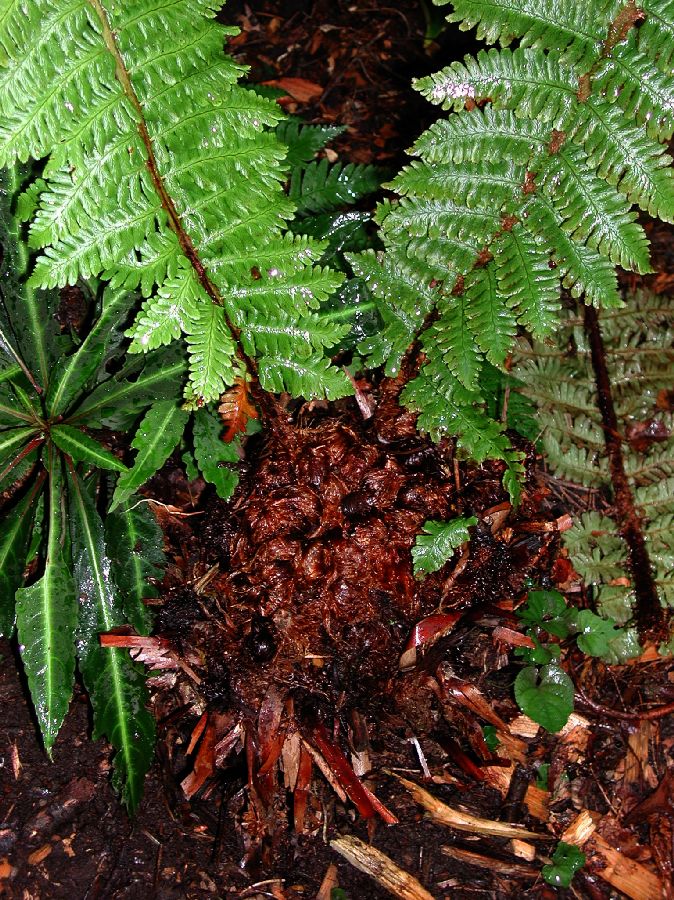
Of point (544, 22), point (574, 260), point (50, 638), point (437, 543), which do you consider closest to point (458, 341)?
point (574, 260)

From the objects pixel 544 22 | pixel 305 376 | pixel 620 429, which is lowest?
pixel 620 429

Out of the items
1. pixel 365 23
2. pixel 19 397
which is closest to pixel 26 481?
pixel 19 397

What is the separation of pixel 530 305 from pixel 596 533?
1.20 m

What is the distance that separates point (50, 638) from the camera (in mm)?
2246

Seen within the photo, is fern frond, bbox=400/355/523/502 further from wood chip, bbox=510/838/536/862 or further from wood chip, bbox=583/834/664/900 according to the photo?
wood chip, bbox=583/834/664/900

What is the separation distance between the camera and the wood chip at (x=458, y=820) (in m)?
2.39

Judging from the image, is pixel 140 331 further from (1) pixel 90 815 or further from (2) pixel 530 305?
(1) pixel 90 815

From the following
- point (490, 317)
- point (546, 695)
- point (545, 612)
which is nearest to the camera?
point (490, 317)

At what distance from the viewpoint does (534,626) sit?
2.57 m

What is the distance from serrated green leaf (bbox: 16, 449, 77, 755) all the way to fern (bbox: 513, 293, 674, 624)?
1.80m

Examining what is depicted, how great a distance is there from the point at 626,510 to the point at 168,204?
80.2 inches

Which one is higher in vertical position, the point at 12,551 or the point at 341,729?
the point at 12,551

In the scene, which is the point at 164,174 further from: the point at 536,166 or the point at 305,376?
the point at 536,166

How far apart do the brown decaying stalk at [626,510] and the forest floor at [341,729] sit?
1.13 ft
